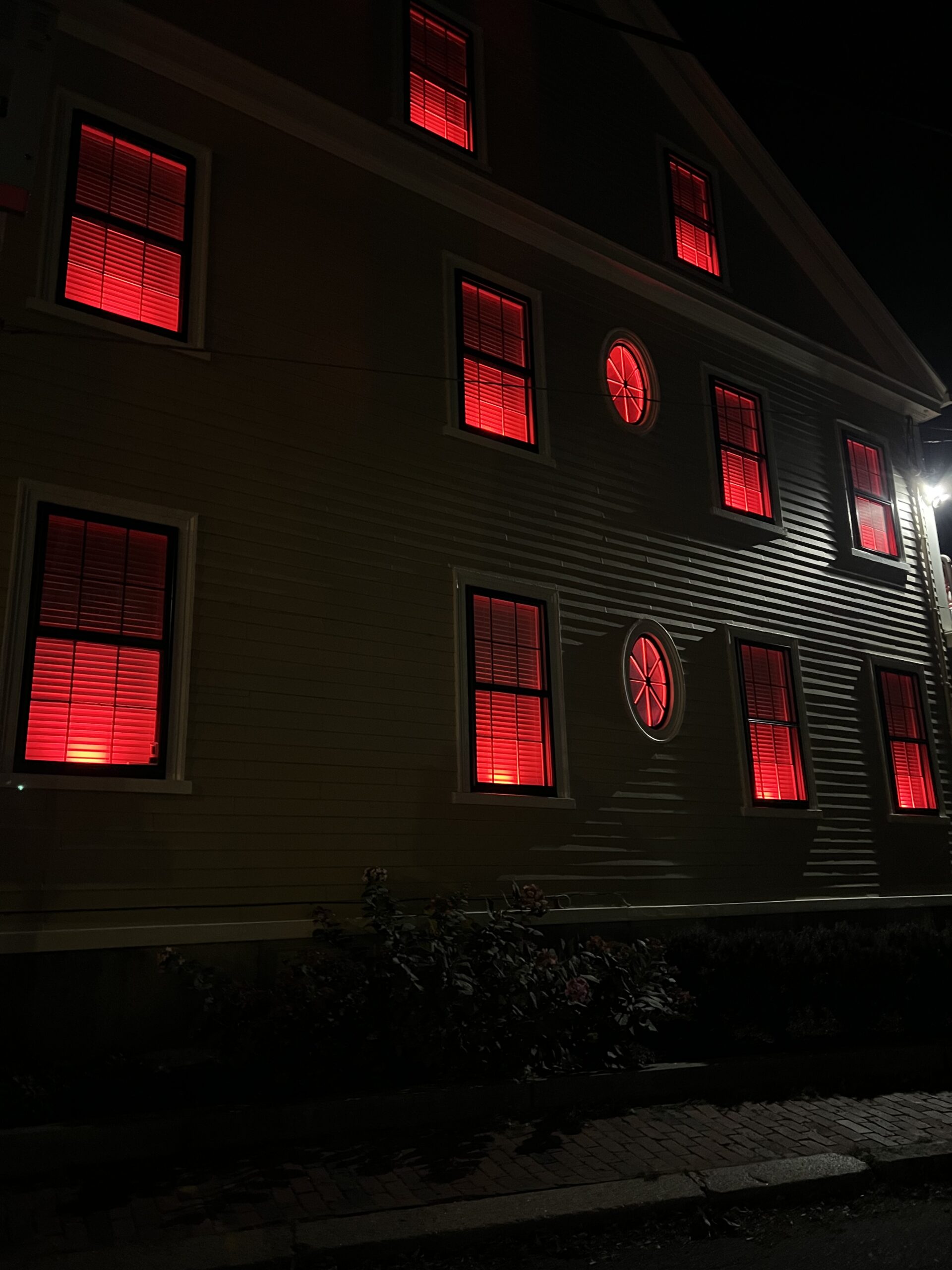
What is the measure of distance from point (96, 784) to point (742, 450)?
950 centimetres

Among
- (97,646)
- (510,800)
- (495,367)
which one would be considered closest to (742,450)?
(495,367)

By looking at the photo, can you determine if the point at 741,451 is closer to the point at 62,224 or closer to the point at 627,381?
the point at 627,381

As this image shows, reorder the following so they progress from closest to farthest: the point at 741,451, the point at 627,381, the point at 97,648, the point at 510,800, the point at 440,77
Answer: the point at 97,648
the point at 510,800
the point at 440,77
the point at 627,381
the point at 741,451

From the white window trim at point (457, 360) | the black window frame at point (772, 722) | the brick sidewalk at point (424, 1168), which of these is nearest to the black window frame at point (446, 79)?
the white window trim at point (457, 360)

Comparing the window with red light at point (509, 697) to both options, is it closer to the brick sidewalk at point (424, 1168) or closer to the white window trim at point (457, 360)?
the white window trim at point (457, 360)

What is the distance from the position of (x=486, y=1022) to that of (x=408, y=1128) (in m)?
0.97

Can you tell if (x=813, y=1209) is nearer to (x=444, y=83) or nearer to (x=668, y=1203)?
(x=668, y=1203)

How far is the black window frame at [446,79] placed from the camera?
36.3ft

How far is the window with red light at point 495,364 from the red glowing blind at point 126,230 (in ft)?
10.2

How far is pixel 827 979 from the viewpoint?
8766 mm

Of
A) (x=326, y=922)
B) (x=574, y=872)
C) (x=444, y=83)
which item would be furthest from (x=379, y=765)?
(x=444, y=83)

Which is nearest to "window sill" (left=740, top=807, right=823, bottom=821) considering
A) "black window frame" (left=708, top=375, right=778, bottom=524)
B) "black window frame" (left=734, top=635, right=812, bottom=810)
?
"black window frame" (left=734, top=635, right=812, bottom=810)

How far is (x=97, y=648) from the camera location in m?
7.85

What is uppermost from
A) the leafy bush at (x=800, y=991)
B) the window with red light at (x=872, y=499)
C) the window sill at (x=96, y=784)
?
the window with red light at (x=872, y=499)
